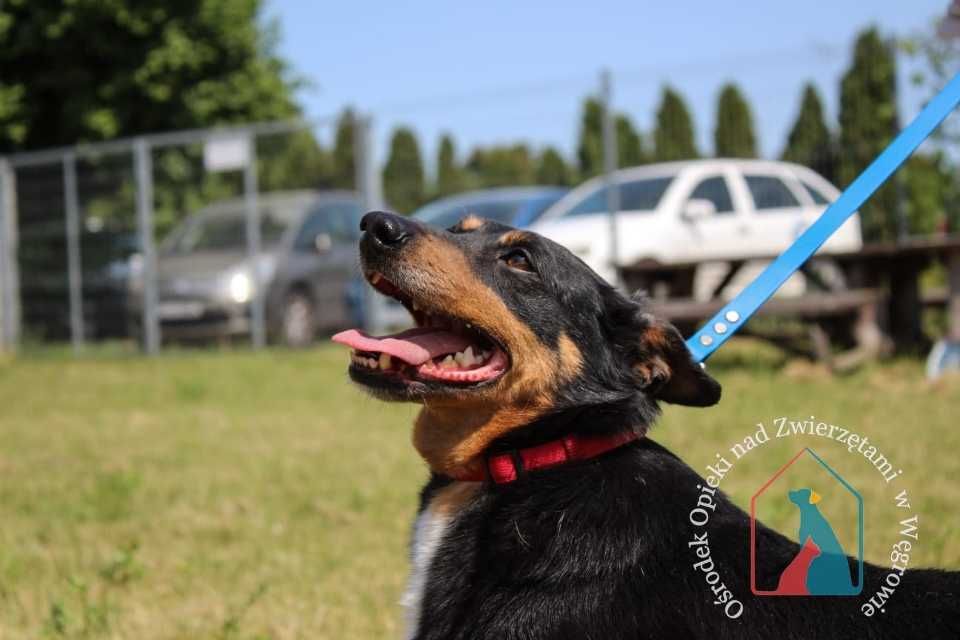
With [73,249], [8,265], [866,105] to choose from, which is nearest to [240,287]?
[73,249]

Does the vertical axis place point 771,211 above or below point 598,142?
below

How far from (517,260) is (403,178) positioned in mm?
11888

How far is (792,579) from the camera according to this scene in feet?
7.10

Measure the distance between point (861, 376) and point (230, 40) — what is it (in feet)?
47.3

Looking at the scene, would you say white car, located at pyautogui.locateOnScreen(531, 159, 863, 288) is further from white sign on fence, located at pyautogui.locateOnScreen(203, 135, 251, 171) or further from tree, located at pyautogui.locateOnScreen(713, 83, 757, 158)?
white sign on fence, located at pyautogui.locateOnScreen(203, 135, 251, 171)

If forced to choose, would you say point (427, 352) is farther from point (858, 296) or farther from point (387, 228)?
point (858, 296)

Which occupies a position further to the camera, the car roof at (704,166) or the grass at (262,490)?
the car roof at (704,166)

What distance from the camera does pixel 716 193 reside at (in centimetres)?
1100

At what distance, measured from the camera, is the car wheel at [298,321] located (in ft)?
46.0

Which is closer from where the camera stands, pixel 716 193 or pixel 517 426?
pixel 517 426

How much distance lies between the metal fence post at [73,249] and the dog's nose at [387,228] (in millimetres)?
14026

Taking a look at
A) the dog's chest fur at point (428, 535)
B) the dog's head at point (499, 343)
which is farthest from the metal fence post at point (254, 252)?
the dog's chest fur at point (428, 535)

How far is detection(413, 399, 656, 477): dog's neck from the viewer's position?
262 cm

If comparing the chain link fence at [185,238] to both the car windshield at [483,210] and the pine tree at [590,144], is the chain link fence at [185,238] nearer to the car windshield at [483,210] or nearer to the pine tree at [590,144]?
the car windshield at [483,210]
